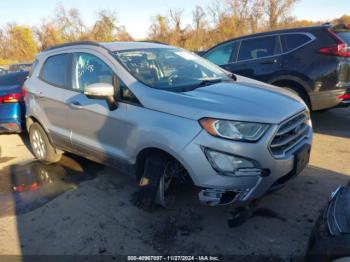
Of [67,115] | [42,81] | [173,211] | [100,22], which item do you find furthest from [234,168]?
[100,22]

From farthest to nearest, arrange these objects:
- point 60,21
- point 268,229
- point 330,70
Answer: point 60,21 < point 330,70 < point 268,229

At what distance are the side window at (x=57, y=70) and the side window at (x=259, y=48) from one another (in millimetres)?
3722

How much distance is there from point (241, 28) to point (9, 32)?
115ft

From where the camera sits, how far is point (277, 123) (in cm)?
309

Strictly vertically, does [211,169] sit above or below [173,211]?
above

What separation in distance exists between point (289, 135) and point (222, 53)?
15.0 ft

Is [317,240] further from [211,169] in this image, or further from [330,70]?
[330,70]

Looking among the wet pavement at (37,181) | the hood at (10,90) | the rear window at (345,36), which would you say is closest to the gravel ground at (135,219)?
the wet pavement at (37,181)

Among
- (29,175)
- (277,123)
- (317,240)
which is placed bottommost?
(29,175)

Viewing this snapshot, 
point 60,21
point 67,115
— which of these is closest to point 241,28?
point 60,21

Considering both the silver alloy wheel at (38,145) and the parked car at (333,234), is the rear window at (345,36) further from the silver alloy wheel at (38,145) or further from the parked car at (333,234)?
the silver alloy wheel at (38,145)

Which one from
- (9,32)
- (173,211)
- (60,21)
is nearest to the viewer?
(173,211)

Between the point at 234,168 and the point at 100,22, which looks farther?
the point at 100,22

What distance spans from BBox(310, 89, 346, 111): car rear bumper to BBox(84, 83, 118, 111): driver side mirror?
Answer: 3.84 meters
